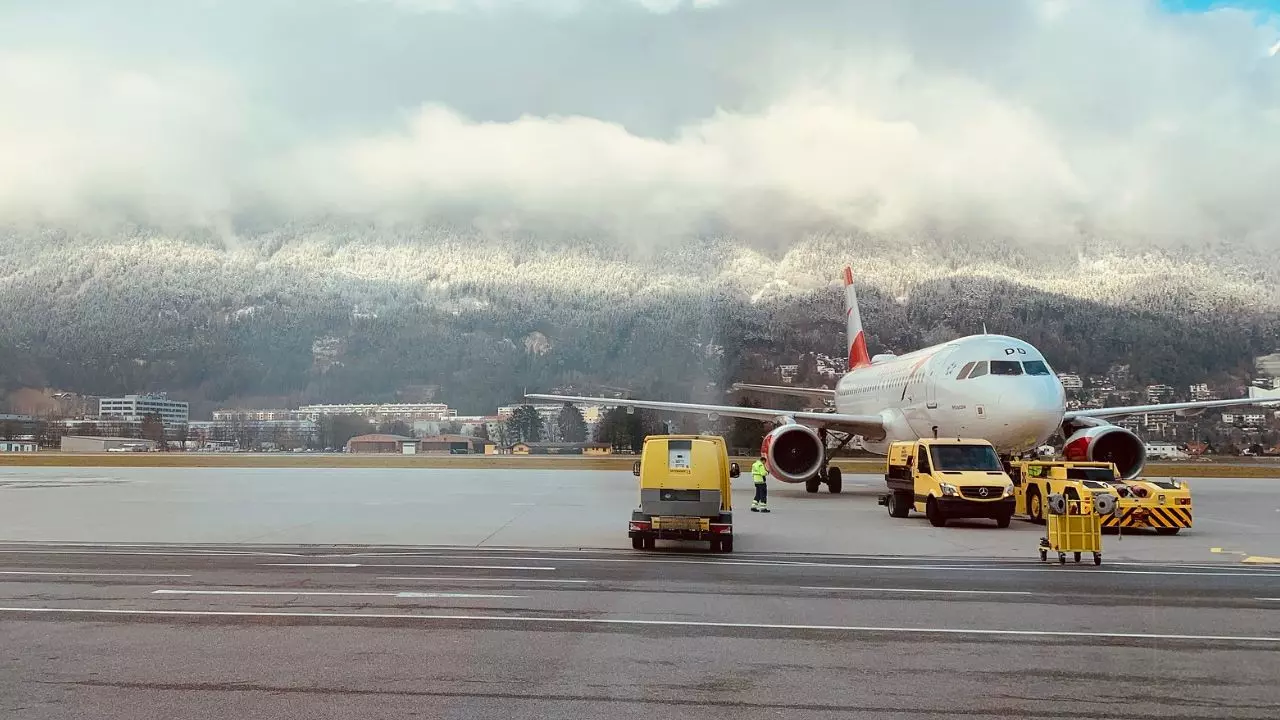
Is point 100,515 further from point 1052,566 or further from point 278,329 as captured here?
point 278,329

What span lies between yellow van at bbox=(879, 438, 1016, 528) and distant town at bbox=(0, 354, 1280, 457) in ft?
127

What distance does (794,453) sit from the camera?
38.4 m

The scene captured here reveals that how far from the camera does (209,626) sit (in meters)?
12.0

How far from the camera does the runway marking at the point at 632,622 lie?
38.7ft

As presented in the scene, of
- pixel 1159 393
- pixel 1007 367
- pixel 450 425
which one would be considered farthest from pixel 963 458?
pixel 450 425

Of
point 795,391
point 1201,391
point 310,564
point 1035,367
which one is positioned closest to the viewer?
point 310,564

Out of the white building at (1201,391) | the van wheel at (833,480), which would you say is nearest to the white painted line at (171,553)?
the van wheel at (833,480)

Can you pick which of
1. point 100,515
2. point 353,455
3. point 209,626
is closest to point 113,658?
point 209,626

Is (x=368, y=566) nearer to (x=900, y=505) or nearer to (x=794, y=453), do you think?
(x=900, y=505)

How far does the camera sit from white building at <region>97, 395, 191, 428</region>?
5290 inches

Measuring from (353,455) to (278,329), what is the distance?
53.0m

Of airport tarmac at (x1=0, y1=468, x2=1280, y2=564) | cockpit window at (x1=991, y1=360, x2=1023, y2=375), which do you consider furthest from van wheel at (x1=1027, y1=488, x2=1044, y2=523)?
cockpit window at (x1=991, y1=360, x2=1023, y2=375)

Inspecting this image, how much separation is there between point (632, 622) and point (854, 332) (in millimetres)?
47839

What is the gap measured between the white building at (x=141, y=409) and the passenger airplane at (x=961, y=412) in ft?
344
